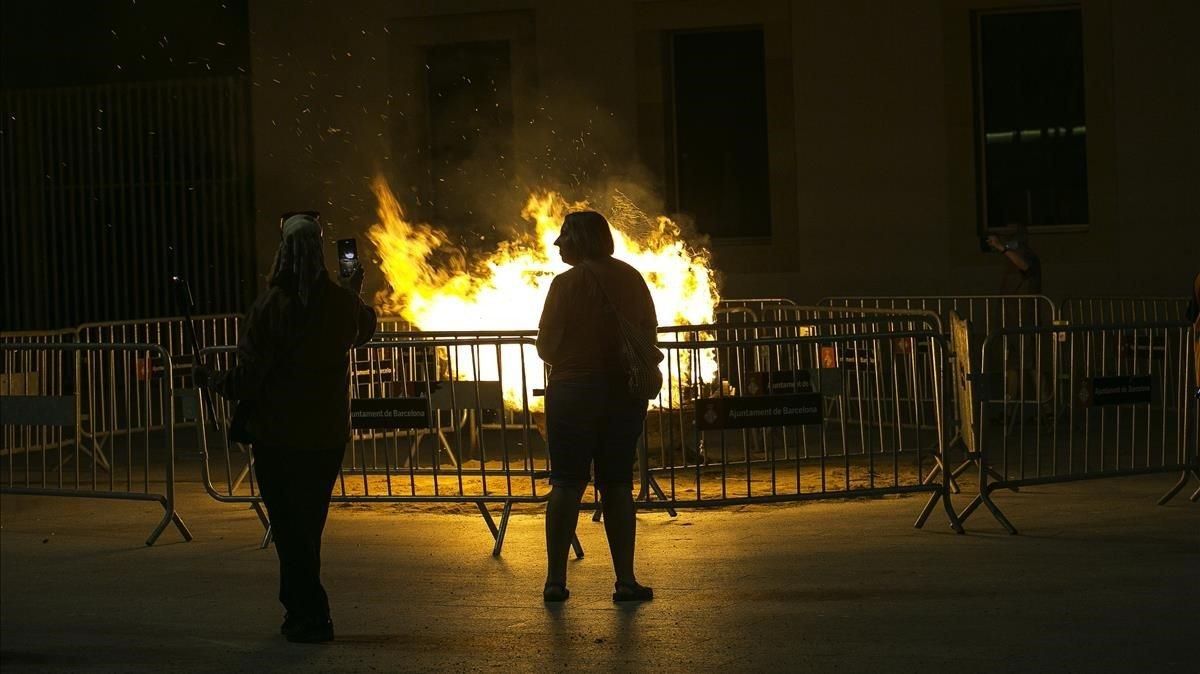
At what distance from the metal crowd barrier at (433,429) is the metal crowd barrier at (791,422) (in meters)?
0.89

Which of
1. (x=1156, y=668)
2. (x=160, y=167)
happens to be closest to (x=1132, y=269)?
(x=160, y=167)

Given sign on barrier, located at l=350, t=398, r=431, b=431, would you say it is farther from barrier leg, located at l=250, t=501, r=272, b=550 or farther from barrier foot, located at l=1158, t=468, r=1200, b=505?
barrier foot, located at l=1158, t=468, r=1200, b=505

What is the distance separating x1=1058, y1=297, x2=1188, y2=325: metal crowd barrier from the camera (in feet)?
53.4

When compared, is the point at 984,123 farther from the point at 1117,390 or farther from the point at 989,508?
the point at 989,508

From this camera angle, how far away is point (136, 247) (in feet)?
70.8

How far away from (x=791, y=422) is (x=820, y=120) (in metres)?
11.1

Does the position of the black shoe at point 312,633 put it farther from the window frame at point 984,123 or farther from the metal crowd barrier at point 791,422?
the window frame at point 984,123

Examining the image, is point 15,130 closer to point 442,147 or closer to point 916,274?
point 442,147

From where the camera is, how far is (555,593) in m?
7.89

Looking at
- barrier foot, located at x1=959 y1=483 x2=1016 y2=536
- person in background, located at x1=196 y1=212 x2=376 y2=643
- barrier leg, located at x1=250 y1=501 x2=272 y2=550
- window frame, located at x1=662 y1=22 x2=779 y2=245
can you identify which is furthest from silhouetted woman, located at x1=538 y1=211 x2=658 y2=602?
window frame, located at x1=662 y1=22 x2=779 y2=245

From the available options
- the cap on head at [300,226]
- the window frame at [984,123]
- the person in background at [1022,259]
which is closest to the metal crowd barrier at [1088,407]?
the person in background at [1022,259]

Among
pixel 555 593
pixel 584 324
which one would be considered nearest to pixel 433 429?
pixel 555 593

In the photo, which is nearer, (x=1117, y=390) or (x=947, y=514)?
(x=947, y=514)

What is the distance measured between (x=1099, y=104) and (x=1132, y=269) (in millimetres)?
1896
